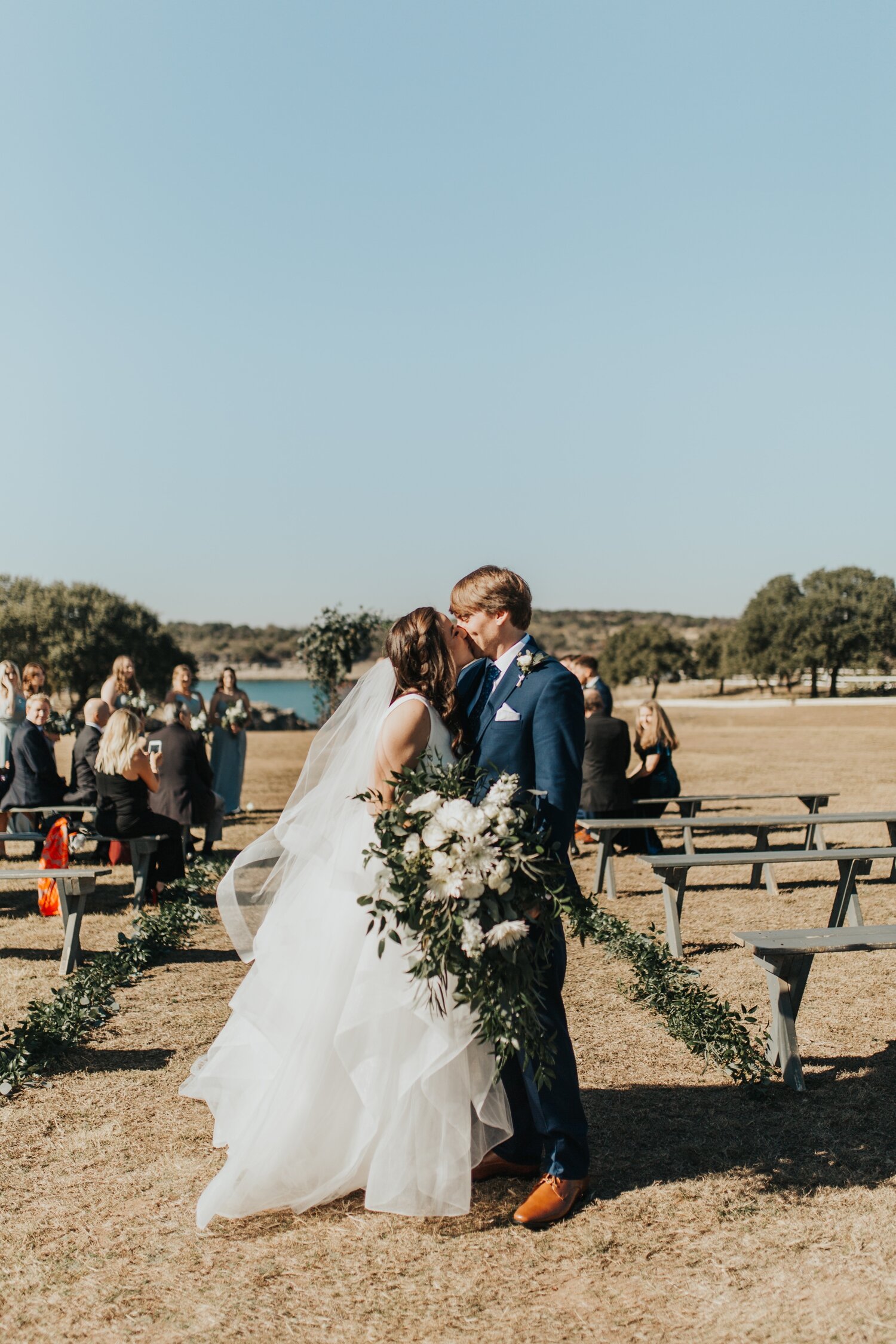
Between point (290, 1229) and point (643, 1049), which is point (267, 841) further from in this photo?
point (643, 1049)

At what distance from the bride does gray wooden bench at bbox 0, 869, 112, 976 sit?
11.3 ft

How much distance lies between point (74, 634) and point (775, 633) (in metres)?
53.7

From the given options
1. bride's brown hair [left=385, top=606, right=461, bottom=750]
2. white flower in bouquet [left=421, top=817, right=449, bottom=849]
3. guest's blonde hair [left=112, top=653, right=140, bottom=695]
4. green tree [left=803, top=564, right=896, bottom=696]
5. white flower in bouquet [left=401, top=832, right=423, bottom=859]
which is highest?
green tree [left=803, top=564, right=896, bottom=696]

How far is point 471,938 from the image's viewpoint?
3.40 metres

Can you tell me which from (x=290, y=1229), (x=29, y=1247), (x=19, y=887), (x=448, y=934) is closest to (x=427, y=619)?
(x=448, y=934)

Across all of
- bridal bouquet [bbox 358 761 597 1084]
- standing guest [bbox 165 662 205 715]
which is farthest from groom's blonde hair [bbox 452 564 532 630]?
standing guest [bbox 165 662 205 715]

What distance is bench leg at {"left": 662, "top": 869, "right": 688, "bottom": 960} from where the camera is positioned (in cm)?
734

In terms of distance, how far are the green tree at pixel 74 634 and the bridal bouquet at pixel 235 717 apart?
62.5m

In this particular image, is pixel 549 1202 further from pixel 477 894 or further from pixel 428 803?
pixel 428 803

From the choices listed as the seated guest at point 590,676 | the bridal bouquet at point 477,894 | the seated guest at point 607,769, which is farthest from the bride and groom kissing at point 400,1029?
the seated guest at point 590,676

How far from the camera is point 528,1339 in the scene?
3053mm

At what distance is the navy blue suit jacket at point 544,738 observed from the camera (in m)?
3.72

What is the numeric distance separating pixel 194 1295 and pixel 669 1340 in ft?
4.77

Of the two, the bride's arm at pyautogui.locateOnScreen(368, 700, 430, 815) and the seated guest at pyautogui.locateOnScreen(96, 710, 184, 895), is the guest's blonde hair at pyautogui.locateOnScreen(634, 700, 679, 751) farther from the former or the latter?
the bride's arm at pyautogui.locateOnScreen(368, 700, 430, 815)
